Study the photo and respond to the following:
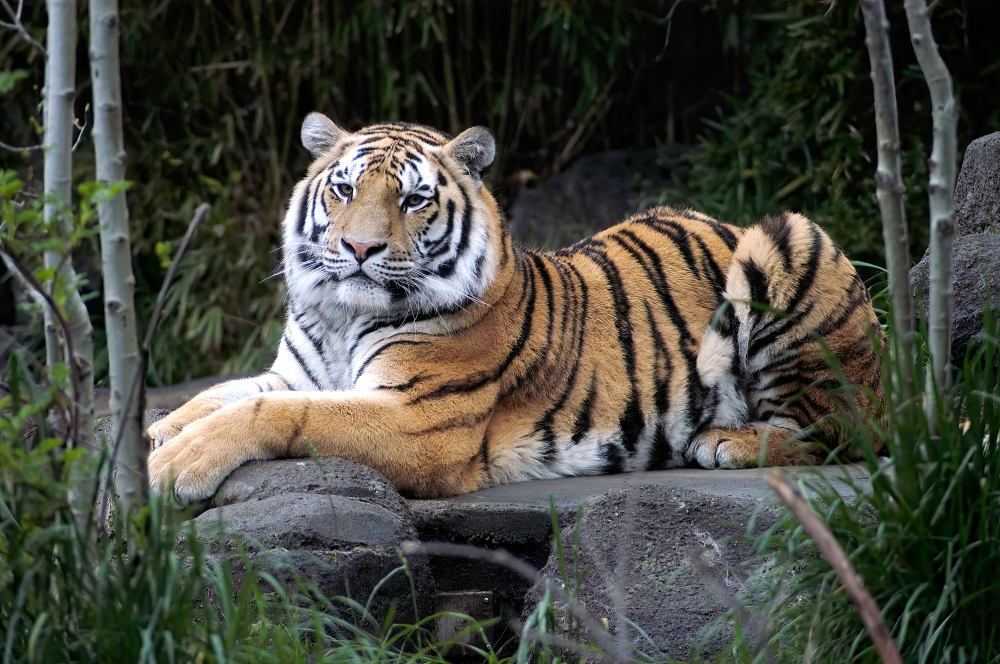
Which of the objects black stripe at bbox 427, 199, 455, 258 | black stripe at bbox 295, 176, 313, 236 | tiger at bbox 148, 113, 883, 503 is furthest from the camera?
black stripe at bbox 295, 176, 313, 236

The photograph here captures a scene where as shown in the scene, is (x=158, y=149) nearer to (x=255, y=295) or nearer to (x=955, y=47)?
(x=255, y=295)

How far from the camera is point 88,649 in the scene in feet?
6.73

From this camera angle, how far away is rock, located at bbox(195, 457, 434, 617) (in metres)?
2.81

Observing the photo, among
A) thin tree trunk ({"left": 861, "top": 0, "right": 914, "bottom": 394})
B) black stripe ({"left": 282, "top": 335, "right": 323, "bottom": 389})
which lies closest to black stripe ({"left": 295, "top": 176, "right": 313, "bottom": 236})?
black stripe ({"left": 282, "top": 335, "right": 323, "bottom": 389})

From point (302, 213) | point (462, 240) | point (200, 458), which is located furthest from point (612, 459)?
point (200, 458)

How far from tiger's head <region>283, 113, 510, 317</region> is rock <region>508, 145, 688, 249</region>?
3769 mm

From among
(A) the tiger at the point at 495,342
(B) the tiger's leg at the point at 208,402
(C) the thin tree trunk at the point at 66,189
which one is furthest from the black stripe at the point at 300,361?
(C) the thin tree trunk at the point at 66,189

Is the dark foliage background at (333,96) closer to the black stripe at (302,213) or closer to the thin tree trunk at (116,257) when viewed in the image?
the black stripe at (302,213)

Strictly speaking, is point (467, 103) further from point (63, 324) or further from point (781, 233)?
point (63, 324)

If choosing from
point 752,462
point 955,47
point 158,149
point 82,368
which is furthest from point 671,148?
point 82,368

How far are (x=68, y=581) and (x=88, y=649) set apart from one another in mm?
143

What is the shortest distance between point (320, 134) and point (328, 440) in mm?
1254

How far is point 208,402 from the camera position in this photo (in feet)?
13.2

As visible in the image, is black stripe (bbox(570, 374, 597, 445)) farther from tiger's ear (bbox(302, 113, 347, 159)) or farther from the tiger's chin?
tiger's ear (bbox(302, 113, 347, 159))
